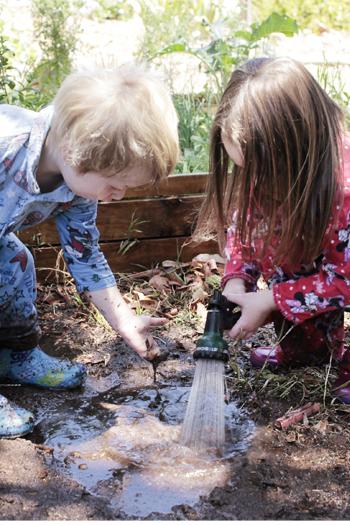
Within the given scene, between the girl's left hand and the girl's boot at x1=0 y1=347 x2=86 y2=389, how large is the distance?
26.4 inches

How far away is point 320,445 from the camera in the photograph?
8.09 ft

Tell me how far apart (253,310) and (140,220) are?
1.20 metres

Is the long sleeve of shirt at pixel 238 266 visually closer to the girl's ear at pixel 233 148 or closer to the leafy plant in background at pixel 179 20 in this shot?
the girl's ear at pixel 233 148

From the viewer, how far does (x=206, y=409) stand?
8.40 feet

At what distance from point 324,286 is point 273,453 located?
57 centimetres

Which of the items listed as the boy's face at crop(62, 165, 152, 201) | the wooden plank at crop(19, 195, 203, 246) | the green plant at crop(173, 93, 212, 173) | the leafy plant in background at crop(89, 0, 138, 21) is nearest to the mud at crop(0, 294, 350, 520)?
the wooden plank at crop(19, 195, 203, 246)

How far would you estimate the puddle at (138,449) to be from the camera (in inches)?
88.7

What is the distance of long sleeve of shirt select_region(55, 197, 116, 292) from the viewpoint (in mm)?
2643

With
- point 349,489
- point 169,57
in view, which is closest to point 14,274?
point 349,489

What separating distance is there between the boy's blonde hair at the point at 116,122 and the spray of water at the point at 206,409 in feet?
2.30

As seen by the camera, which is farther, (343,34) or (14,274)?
(343,34)

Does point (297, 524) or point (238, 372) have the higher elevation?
point (297, 524)

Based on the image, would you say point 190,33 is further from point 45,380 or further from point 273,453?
point 273,453

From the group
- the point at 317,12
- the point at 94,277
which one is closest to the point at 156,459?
the point at 94,277
